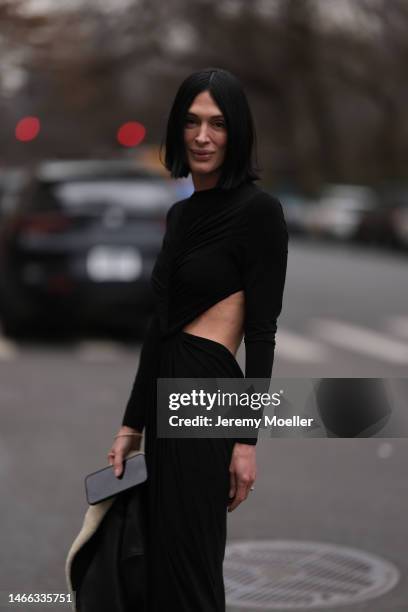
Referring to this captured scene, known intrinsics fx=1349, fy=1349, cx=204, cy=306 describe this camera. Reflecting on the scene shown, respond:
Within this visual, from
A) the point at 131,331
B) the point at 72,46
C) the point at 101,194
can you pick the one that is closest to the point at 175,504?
the point at 101,194

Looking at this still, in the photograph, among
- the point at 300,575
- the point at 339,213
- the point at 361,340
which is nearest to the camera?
the point at 300,575

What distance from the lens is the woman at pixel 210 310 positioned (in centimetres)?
326

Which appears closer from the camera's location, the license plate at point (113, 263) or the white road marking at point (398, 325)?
the license plate at point (113, 263)

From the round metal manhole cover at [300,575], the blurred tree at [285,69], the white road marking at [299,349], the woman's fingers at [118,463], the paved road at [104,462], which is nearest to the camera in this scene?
the woman's fingers at [118,463]

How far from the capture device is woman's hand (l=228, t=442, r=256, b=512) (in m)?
3.27


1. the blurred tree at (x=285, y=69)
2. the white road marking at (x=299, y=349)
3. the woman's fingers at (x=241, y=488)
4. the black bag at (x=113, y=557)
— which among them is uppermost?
the blurred tree at (x=285, y=69)

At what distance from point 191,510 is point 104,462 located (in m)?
4.13

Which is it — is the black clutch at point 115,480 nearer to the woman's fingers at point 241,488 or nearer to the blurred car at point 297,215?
the woman's fingers at point 241,488

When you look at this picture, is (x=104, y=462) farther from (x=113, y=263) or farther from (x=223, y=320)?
(x=113, y=263)

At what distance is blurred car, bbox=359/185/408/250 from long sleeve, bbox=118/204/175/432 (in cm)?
2845

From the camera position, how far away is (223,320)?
10.9ft

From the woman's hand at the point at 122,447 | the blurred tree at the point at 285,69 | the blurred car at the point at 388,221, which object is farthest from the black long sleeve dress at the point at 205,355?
the blurred tree at the point at 285,69

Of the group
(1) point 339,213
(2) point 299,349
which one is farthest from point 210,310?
(1) point 339,213

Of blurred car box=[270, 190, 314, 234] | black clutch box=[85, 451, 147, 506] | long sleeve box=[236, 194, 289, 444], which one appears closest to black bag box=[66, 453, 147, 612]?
black clutch box=[85, 451, 147, 506]
